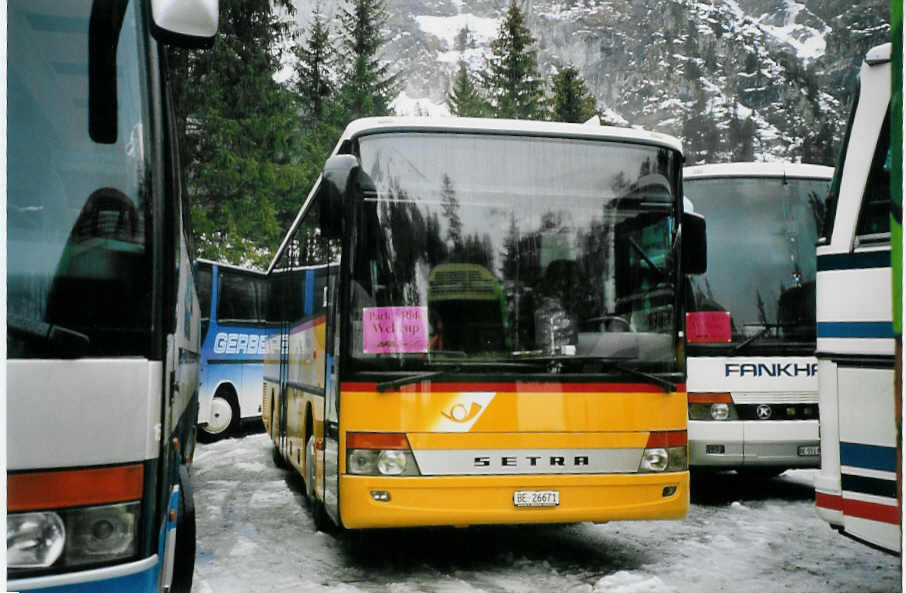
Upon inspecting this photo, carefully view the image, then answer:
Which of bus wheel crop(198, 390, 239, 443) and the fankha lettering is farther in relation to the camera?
bus wheel crop(198, 390, 239, 443)

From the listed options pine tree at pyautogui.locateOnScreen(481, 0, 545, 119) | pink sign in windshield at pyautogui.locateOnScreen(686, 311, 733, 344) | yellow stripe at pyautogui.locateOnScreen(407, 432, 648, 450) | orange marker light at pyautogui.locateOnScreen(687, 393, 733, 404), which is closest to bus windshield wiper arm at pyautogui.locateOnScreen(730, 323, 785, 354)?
pink sign in windshield at pyautogui.locateOnScreen(686, 311, 733, 344)

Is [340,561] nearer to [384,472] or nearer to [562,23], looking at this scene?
[384,472]

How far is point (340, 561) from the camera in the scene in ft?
21.3

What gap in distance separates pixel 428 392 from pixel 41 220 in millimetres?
3048

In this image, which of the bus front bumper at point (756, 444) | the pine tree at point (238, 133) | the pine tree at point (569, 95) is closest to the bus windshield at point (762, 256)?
the bus front bumper at point (756, 444)

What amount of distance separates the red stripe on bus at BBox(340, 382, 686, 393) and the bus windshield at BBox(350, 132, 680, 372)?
0.43ft

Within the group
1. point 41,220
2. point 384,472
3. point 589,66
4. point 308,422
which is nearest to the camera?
point 41,220

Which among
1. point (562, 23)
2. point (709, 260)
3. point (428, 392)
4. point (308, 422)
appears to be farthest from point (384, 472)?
point (562, 23)

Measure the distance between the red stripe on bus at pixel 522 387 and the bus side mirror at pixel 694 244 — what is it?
41.0 inches

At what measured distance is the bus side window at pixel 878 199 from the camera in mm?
4434

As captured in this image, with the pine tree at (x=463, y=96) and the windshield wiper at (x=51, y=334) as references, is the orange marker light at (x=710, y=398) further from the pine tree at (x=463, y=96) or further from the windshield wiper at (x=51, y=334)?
the pine tree at (x=463, y=96)

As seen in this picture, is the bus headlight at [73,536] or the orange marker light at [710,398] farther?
the orange marker light at [710,398]

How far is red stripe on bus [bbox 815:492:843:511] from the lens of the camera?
4562 mm

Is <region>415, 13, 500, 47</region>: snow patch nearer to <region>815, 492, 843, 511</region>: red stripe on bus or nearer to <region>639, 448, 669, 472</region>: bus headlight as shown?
<region>639, 448, 669, 472</region>: bus headlight
